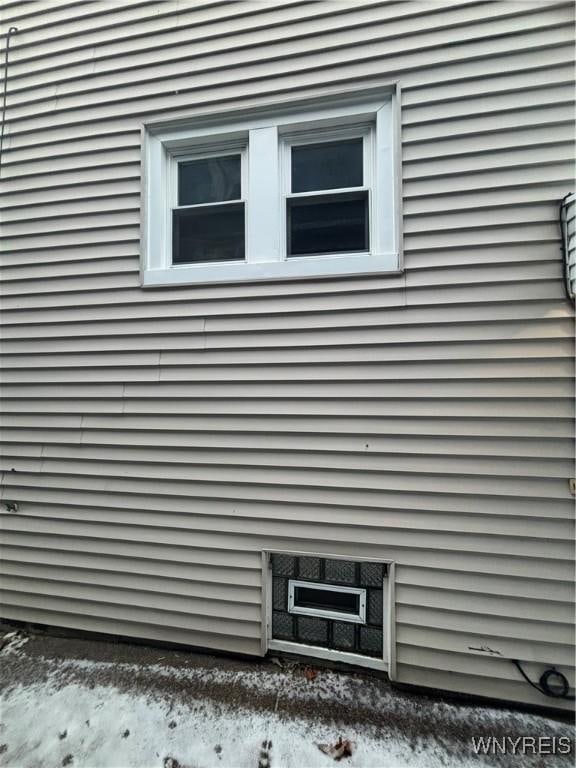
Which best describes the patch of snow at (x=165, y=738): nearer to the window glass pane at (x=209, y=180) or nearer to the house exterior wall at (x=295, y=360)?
the house exterior wall at (x=295, y=360)

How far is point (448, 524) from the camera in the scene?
1.86 meters

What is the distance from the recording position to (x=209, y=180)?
229cm

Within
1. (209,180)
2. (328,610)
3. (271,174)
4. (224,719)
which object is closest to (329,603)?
(328,610)

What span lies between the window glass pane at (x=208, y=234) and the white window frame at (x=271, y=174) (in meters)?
0.06

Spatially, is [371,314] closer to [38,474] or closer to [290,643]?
[290,643]

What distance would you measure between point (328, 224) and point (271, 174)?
1.45 feet

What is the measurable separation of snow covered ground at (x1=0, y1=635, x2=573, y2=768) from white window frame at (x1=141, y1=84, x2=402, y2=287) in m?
2.18

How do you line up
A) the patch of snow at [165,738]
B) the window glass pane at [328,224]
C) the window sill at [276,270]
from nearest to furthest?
the patch of snow at [165,738]
the window sill at [276,270]
the window glass pane at [328,224]

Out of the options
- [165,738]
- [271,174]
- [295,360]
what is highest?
[271,174]

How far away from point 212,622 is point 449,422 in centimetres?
175

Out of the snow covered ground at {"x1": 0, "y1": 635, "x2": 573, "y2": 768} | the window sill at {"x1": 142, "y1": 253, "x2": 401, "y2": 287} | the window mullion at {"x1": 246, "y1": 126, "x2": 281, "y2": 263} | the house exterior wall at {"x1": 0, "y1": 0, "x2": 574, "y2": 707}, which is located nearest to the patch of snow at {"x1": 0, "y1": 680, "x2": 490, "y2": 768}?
the snow covered ground at {"x1": 0, "y1": 635, "x2": 573, "y2": 768}

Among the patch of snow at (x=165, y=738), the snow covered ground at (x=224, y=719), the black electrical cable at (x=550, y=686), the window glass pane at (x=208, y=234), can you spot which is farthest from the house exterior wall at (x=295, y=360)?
the patch of snow at (x=165, y=738)

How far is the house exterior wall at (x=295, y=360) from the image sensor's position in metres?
1.79

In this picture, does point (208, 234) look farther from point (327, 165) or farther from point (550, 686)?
point (550, 686)
